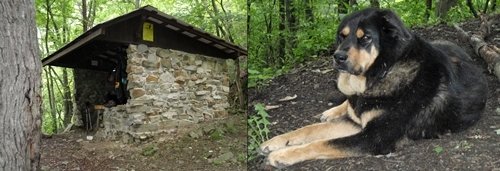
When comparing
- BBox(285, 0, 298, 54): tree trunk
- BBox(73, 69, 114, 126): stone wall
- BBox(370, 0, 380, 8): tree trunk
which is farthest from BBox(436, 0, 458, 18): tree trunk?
BBox(73, 69, 114, 126): stone wall

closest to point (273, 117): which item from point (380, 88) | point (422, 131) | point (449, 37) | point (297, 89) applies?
point (297, 89)

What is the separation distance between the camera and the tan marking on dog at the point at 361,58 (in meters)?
1.79

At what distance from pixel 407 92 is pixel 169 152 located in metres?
5.84

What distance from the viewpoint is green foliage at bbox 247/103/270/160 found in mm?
1938

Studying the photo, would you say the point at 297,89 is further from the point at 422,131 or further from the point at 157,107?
the point at 157,107

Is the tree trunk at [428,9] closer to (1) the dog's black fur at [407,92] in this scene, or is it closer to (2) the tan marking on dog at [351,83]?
(1) the dog's black fur at [407,92]

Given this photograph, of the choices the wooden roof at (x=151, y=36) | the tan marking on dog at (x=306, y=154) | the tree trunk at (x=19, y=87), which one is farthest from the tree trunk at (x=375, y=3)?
the wooden roof at (x=151, y=36)

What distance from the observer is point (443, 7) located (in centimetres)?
294

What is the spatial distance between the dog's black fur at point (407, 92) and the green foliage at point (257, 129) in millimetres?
326

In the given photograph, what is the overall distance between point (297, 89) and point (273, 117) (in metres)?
0.20

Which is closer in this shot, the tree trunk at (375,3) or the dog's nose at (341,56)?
the dog's nose at (341,56)

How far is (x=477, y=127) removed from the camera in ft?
6.56

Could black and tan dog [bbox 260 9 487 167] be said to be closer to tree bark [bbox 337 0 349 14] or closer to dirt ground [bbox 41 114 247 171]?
tree bark [bbox 337 0 349 14]

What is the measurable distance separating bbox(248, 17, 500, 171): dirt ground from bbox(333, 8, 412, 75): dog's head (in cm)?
33
